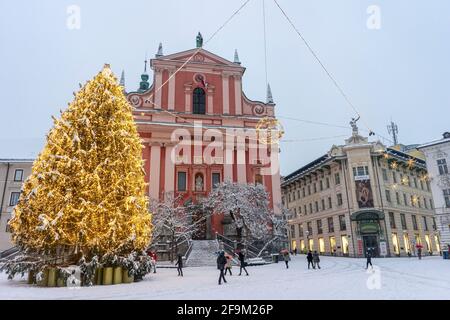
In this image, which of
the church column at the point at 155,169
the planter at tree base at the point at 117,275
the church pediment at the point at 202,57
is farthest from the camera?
the church pediment at the point at 202,57

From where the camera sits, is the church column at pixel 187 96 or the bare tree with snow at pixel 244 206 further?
the church column at pixel 187 96

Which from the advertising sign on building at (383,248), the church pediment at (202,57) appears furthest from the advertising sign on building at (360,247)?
the church pediment at (202,57)

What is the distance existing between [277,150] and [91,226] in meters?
24.5

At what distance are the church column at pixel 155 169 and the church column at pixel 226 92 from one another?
8839 mm

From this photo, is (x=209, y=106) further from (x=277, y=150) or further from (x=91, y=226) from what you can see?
(x=91, y=226)

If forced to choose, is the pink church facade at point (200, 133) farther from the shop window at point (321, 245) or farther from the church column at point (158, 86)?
the shop window at point (321, 245)

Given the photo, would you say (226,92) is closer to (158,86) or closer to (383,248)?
(158,86)

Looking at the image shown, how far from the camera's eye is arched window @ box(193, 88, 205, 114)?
35.5 meters

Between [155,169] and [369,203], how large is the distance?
25.0 meters

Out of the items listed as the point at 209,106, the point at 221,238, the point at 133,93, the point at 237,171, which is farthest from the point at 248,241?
the point at 133,93

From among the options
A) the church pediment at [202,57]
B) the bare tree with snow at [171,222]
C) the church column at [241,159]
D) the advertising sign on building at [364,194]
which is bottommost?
the bare tree with snow at [171,222]

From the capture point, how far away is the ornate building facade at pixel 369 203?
36.0 metres

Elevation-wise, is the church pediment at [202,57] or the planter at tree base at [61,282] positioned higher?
the church pediment at [202,57]

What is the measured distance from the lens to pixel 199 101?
35.8m
